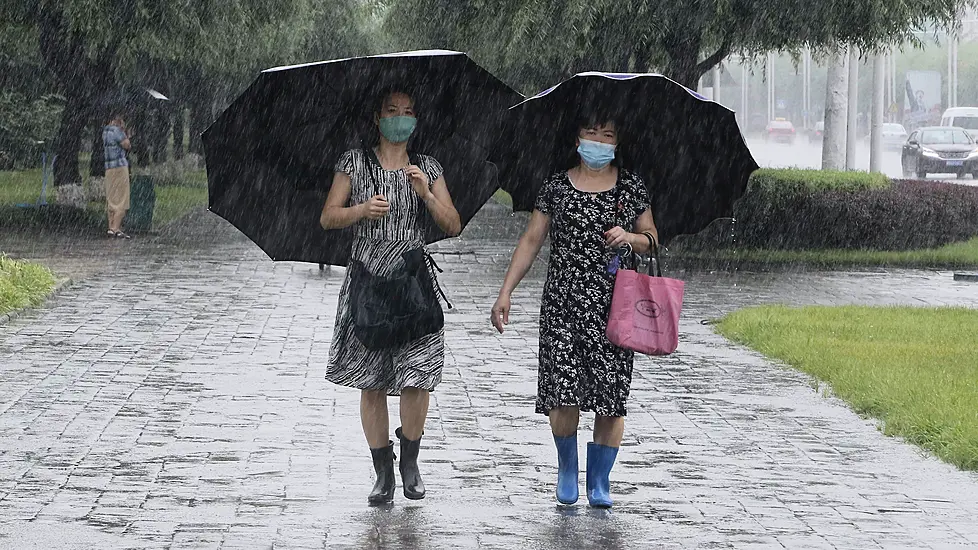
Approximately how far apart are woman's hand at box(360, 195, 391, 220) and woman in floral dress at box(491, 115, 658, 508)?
0.61 metres

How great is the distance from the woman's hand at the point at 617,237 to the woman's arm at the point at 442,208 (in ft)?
2.04

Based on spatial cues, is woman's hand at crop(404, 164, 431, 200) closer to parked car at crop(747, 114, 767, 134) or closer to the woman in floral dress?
the woman in floral dress

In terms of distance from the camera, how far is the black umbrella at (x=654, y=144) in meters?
6.56

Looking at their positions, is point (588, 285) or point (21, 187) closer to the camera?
point (588, 285)

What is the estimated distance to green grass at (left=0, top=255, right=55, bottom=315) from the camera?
44.4ft

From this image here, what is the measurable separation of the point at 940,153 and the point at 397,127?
43.7 metres

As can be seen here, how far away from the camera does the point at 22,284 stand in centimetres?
1454

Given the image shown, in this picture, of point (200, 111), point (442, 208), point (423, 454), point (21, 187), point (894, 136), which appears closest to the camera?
point (442, 208)

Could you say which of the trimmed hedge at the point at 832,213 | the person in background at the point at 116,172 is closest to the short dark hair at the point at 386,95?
the trimmed hedge at the point at 832,213

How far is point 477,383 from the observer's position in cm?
1005

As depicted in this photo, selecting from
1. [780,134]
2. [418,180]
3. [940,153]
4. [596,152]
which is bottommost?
[418,180]

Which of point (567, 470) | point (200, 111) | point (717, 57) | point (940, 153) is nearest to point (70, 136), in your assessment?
point (717, 57)

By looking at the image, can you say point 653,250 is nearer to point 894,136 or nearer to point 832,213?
point 832,213

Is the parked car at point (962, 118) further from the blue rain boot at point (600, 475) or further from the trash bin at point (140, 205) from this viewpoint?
the blue rain boot at point (600, 475)
